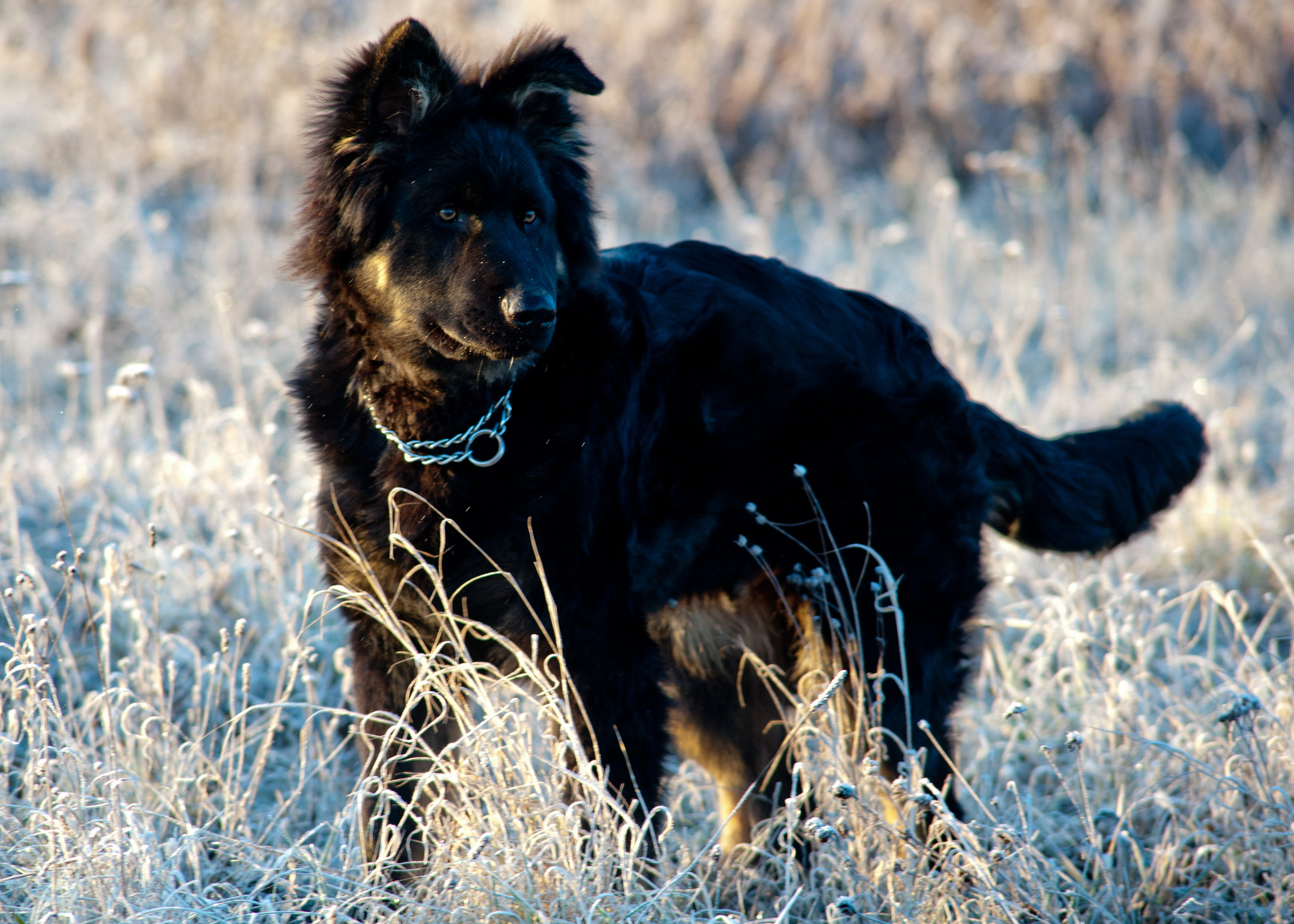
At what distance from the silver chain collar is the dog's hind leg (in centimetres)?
79

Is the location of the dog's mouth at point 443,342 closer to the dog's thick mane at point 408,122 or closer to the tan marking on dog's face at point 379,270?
the tan marking on dog's face at point 379,270

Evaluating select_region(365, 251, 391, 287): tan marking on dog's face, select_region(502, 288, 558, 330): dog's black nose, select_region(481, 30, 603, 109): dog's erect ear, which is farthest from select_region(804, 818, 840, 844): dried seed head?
select_region(481, 30, 603, 109): dog's erect ear

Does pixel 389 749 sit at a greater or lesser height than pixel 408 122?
lesser

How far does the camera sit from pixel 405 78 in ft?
8.14

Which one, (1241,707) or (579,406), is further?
(579,406)

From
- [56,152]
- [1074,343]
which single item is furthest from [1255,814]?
[56,152]

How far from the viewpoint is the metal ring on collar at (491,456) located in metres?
2.54

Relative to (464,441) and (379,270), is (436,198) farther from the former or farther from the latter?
(464,441)

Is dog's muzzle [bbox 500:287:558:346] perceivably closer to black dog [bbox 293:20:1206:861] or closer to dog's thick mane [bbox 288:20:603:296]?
black dog [bbox 293:20:1206:861]

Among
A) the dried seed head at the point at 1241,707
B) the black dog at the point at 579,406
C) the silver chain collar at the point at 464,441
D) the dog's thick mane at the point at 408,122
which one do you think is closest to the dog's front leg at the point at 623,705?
the black dog at the point at 579,406

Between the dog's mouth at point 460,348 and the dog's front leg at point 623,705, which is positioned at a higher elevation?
the dog's mouth at point 460,348

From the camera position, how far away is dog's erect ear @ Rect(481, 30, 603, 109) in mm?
2617

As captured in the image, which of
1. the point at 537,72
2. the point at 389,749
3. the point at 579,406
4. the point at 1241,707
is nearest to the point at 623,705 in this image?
the point at 389,749

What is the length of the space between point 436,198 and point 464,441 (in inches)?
22.9
